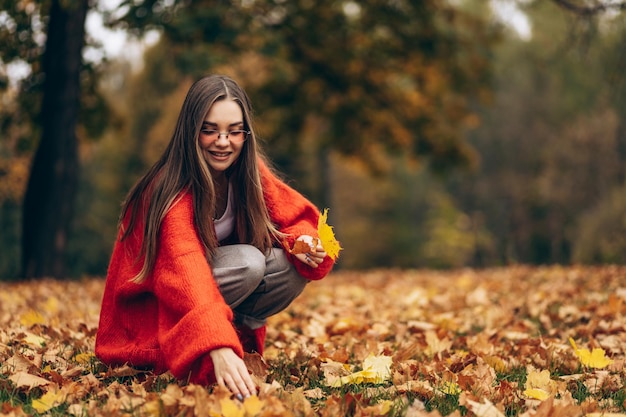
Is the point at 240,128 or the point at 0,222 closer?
the point at 240,128

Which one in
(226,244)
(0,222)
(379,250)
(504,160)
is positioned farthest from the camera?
(379,250)

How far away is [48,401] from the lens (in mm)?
2215

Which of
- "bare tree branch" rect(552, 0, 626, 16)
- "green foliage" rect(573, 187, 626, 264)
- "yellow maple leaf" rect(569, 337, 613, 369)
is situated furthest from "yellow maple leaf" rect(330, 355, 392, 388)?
"green foliage" rect(573, 187, 626, 264)

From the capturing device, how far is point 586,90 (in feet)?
82.6

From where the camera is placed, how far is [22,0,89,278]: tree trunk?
789 centimetres

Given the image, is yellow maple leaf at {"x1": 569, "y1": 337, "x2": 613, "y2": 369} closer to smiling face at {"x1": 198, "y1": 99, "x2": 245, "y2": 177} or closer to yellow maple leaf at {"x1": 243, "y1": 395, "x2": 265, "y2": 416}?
yellow maple leaf at {"x1": 243, "y1": 395, "x2": 265, "y2": 416}

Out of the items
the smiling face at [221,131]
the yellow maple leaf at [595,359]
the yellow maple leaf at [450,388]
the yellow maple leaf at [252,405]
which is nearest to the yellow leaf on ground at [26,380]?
the yellow maple leaf at [252,405]

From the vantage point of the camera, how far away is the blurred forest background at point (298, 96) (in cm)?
794

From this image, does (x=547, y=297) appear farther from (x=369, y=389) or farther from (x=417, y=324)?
(x=369, y=389)

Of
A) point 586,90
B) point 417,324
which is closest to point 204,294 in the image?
point 417,324

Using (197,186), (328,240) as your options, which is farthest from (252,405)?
(197,186)

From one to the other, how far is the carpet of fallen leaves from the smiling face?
788mm

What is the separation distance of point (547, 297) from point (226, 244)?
279 cm

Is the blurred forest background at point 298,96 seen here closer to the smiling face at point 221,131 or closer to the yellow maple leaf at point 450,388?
the smiling face at point 221,131
